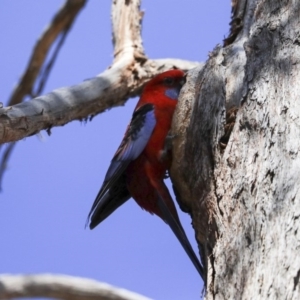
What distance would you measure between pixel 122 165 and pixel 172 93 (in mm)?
674

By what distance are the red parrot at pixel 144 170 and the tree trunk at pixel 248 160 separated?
254mm

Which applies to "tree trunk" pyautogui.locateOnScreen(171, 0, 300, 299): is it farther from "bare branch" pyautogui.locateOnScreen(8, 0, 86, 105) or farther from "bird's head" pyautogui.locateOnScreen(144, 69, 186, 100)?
"bare branch" pyautogui.locateOnScreen(8, 0, 86, 105)

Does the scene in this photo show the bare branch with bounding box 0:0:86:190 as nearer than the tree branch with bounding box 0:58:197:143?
No

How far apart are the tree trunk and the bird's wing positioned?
0.36 metres

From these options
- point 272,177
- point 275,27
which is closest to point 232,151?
point 272,177

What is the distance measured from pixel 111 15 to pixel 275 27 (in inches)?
108

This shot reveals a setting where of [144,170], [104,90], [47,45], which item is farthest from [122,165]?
[47,45]

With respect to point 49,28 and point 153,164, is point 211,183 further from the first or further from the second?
point 49,28

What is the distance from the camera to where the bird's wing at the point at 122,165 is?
11.3ft

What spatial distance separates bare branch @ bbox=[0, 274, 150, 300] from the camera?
4.70m

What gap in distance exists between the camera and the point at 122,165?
351 centimetres

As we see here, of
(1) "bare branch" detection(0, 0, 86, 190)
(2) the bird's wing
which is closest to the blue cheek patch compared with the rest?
(2) the bird's wing

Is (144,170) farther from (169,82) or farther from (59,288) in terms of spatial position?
(59,288)

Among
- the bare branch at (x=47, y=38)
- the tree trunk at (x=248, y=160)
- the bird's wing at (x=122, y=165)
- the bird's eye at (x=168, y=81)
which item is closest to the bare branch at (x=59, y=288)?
the bird's wing at (x=122, y=165)
